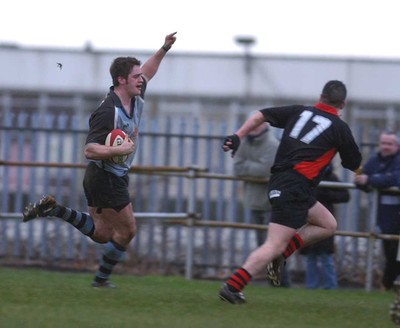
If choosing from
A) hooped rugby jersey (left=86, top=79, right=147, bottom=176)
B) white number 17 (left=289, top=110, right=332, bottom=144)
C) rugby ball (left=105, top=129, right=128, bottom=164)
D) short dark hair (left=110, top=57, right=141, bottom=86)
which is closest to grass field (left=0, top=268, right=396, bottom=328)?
hooped rugby jersey (left=86, top=79, right=147, bottom=176)

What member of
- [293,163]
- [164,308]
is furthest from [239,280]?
[293,163]

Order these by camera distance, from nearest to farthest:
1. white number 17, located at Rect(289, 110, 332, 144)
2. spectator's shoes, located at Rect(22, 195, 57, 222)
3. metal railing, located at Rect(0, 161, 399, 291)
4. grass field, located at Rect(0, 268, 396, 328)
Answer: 1. grass field, located at Rect(0, 268, 396, 328)
2. white number 17, located at Rect(289, 110, 332, 144)
3. spectator's shoes, located at Rect(22, 195, 57, 222)
4. metal railing, located at Rect(0, 161, 399, 291)

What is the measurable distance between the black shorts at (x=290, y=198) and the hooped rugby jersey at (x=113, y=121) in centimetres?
125

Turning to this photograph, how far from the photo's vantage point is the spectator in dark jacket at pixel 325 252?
12.5 m

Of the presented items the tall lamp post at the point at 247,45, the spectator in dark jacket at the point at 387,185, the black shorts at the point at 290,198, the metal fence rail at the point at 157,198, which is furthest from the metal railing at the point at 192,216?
the tall lamp post at the point at 247,45

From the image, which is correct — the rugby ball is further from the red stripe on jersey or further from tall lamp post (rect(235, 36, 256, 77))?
tall lamp post (rect(235, 36, 256, 77))

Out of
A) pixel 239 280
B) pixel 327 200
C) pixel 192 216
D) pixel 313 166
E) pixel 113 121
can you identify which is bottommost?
pixel 239 280

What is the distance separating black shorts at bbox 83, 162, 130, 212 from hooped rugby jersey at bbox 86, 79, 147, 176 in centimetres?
6

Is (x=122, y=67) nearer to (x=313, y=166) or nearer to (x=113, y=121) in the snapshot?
(x=113, y=121)

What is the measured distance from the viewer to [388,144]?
12078mm

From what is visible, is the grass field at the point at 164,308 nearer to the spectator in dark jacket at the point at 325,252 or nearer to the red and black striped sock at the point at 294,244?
the red and black striped sock at the point at 294,244

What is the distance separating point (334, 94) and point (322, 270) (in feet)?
14.1

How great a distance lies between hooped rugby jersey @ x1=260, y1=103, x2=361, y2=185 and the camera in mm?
8781

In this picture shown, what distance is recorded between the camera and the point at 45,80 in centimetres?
2550
